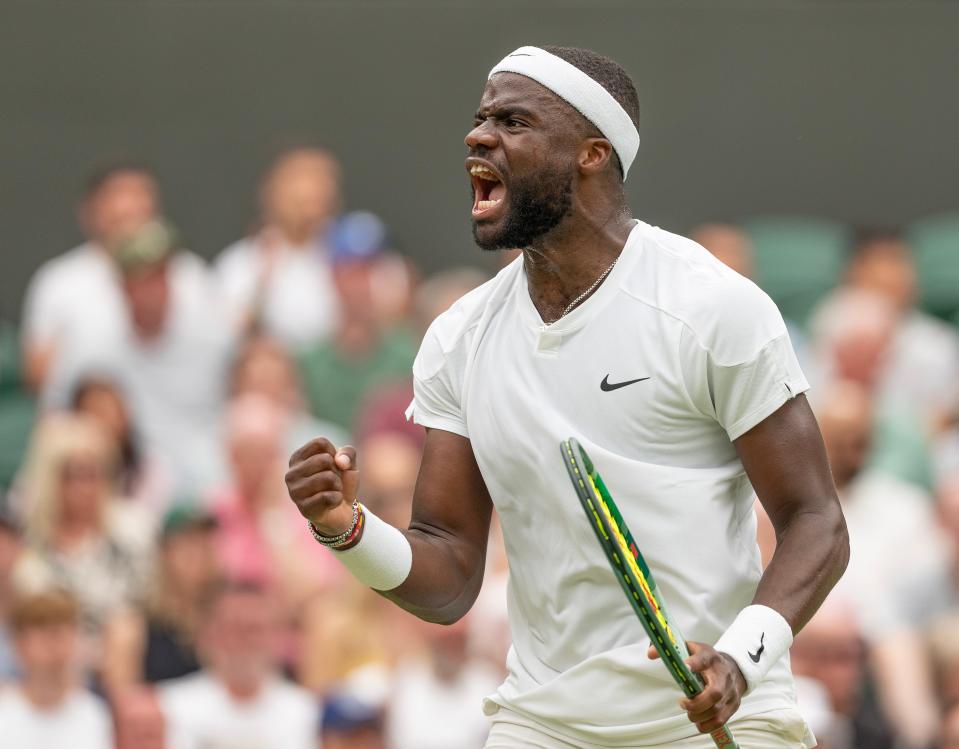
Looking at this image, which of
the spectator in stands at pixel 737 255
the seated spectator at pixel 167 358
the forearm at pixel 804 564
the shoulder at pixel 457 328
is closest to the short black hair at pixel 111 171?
the seated spectator at pixel 167 358

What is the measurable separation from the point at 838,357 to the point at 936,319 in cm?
168

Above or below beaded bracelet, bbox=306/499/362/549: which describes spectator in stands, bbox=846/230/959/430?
above

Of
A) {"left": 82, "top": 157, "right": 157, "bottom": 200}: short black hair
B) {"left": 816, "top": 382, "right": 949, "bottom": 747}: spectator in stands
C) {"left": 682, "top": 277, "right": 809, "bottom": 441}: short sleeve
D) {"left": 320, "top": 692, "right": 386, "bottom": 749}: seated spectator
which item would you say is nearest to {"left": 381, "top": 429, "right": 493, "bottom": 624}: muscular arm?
{"left": 682, "top": 277, "right": 809, "bottom": 441}: short sleeve

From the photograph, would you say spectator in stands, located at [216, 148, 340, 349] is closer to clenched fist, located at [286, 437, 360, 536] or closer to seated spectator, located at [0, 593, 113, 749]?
seated spectator, located at [0, 593, 113, 749]

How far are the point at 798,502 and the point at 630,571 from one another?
0.46 meters

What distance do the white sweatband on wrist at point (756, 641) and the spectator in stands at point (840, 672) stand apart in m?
2.96

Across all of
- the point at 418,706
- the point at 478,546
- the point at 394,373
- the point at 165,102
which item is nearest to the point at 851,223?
the point at 394,373

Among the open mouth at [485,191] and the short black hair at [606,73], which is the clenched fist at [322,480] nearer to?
the open mouth at [485,191]

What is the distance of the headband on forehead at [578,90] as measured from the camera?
3658 millimetres

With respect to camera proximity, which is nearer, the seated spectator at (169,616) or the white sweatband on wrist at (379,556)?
the white sweatband on wrist at (379,556)

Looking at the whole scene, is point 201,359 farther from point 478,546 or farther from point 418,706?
point 478,546

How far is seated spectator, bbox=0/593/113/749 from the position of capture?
19.9ft

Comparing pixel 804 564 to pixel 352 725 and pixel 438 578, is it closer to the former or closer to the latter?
pixel 438 578

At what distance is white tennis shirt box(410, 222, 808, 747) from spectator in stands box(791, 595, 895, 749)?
8.84ft
